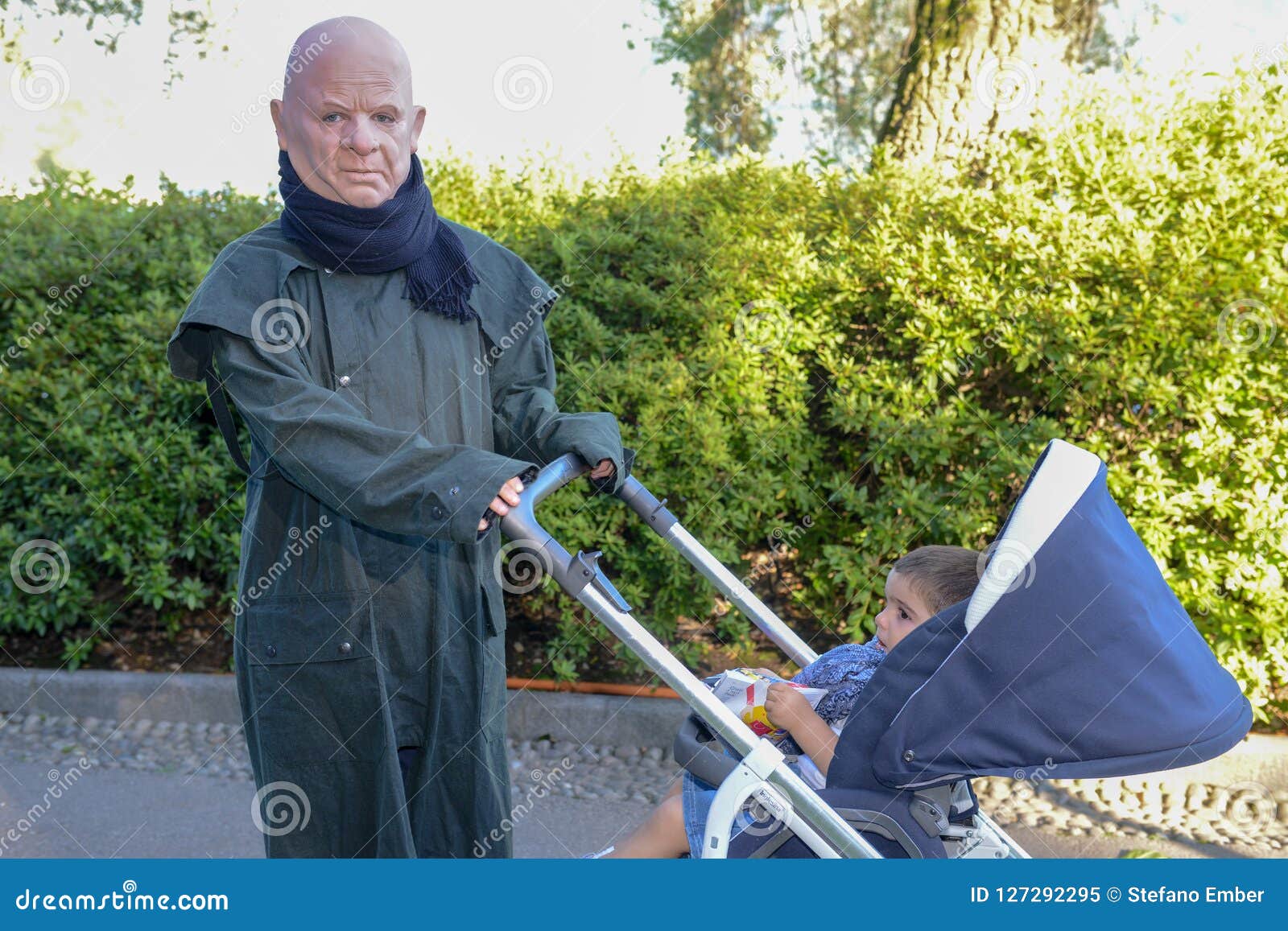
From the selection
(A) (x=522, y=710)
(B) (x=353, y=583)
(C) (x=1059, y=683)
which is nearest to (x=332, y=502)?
(B) (x=353, y=583)

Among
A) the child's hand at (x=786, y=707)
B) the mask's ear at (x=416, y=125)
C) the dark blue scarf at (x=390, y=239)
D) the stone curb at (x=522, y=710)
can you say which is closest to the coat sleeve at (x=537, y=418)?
the dark blue scarf at (x=390, y=239)

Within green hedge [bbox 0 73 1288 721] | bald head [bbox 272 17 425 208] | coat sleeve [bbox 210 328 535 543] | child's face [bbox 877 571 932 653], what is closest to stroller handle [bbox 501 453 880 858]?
coat sleeve [bbox 210 328 535 543]

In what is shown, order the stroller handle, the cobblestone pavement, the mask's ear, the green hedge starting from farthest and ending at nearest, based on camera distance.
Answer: the green hedge → the cobblestone pavement → the mask's ear → the stroller handle

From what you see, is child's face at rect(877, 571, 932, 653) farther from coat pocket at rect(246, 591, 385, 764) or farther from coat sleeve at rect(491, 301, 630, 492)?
coat pocket at rect(246, 591, 385, 764)

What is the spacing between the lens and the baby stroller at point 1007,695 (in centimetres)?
222

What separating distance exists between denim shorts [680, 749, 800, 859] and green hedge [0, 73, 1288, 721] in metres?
2.35

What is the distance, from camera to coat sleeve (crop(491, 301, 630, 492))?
2.63 m

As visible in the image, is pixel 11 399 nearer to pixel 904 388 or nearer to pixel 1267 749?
pixel 904 388

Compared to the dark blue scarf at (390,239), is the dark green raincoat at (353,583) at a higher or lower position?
lower

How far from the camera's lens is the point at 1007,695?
226cm

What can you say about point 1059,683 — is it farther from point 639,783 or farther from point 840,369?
point 840,369

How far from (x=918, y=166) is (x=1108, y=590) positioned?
3.84 meters

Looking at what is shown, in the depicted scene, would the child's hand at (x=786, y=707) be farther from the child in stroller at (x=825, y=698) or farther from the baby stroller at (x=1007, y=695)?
the baby stroller at (x=1007, y=695)

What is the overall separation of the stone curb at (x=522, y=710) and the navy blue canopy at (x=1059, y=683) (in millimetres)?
2498
